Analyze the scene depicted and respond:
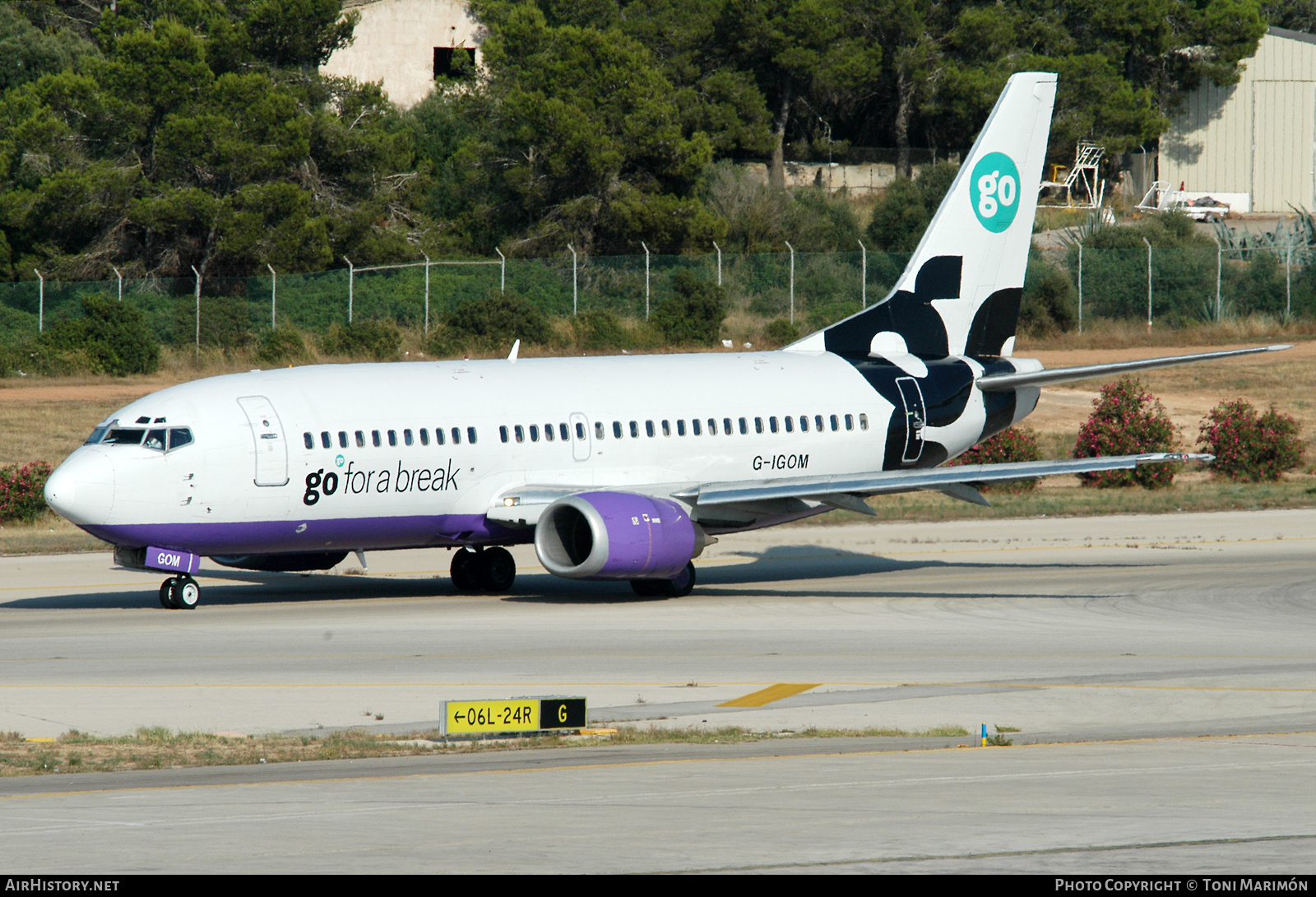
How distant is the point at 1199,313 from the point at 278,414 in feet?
169

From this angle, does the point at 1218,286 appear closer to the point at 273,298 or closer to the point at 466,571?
the point at 273,298

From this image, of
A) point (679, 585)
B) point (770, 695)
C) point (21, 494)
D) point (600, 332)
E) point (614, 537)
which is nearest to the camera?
point (770, 695)

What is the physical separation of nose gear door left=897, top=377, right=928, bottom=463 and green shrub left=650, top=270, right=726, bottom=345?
3067 centimetres

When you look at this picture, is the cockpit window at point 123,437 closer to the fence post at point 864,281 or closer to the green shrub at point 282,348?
the green shrub at point 282,348

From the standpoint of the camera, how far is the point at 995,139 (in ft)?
114

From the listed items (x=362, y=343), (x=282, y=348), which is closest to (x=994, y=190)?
(x=362, y=343)

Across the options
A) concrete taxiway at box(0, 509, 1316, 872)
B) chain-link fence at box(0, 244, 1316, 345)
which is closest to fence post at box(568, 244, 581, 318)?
chain-link fence at box(0, 244, 1316, 345)

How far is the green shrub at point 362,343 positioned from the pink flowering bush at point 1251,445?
27898 mm

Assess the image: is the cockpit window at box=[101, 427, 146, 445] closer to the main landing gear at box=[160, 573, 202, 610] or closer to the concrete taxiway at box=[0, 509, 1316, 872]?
the main landing gear at box=[160, 573, 202, 610]

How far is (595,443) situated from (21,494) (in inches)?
739

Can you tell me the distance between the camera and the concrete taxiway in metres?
11.1

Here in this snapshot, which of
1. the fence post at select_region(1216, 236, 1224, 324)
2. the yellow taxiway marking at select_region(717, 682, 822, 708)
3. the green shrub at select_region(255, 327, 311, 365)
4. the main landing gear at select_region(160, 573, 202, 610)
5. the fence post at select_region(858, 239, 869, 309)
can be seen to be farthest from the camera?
the fence post at select_region(1216, 236, 1224, 324)

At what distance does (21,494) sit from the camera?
41.5 m

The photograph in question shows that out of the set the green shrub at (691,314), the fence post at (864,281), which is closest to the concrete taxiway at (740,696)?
the green shrub at (691,314)
